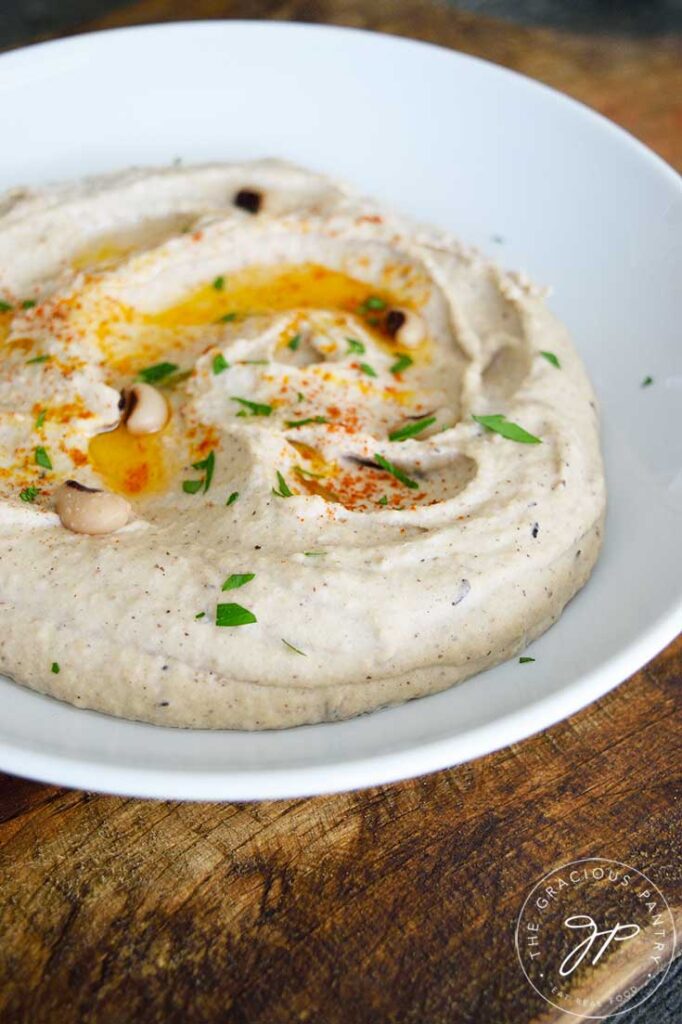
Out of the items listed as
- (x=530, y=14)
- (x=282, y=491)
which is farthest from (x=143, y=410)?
(x=530, y=14)

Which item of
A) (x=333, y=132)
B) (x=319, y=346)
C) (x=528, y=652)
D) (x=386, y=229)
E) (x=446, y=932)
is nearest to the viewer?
(x=446, y=932)

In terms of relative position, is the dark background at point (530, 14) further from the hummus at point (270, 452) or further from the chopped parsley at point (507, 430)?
the chopped parsley at point (507, 430)

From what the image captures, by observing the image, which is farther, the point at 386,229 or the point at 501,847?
the point at 386,229

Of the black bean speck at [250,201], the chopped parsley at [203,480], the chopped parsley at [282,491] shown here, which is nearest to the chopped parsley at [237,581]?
the chopped parsley at [282,491]

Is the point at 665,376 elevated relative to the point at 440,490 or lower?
elevated

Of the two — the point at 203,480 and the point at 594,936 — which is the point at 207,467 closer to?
the point at 203,480

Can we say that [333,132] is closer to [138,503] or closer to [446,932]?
[138,503]

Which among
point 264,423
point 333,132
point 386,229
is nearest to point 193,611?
point 264,423
